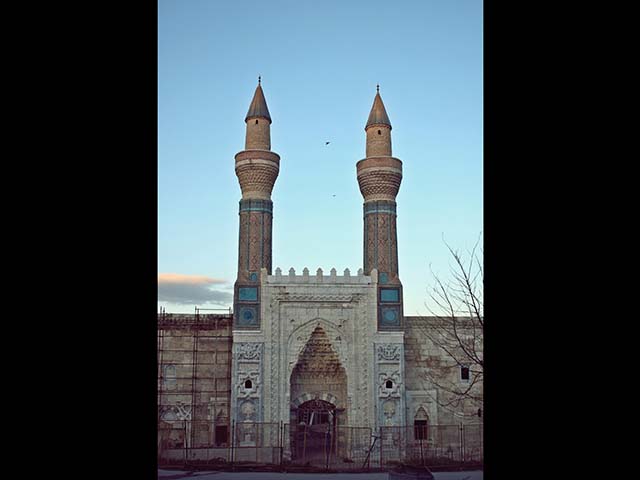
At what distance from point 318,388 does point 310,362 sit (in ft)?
Answer: 2.52

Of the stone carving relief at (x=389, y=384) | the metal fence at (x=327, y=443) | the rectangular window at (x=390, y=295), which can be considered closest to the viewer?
the metal fence at (x=327, y=443)

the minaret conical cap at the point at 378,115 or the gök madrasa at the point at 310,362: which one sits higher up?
the minaret conical cap at the point at 378,115

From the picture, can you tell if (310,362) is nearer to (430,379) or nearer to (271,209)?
(430,379)

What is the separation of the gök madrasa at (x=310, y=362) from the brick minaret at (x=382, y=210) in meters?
0.03

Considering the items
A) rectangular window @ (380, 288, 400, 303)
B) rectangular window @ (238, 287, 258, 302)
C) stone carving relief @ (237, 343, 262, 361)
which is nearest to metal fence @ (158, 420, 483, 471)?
stone carving relief @ (237, 343, 262, 361)

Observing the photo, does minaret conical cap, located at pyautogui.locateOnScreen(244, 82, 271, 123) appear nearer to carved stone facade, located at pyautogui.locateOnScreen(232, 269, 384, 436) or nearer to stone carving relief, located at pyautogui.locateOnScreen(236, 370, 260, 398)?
carved stone facade, located at pyautogui.locateOnScreen(232, 269, 384, 436)

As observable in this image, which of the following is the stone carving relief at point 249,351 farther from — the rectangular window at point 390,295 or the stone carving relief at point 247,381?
the rectangular window at point 390,295

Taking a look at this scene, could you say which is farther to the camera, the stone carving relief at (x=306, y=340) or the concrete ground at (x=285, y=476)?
the stone carving relief at (x=306, y=340)

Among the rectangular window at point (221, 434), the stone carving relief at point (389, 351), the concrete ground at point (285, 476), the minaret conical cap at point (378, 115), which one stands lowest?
the concrete ground at point (285, 476)

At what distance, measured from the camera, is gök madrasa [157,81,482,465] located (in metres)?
17.6

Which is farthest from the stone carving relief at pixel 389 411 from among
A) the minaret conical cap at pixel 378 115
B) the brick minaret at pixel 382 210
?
the minaret conical cap at pixel 378 115

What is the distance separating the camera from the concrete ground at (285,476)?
41.2 feet
